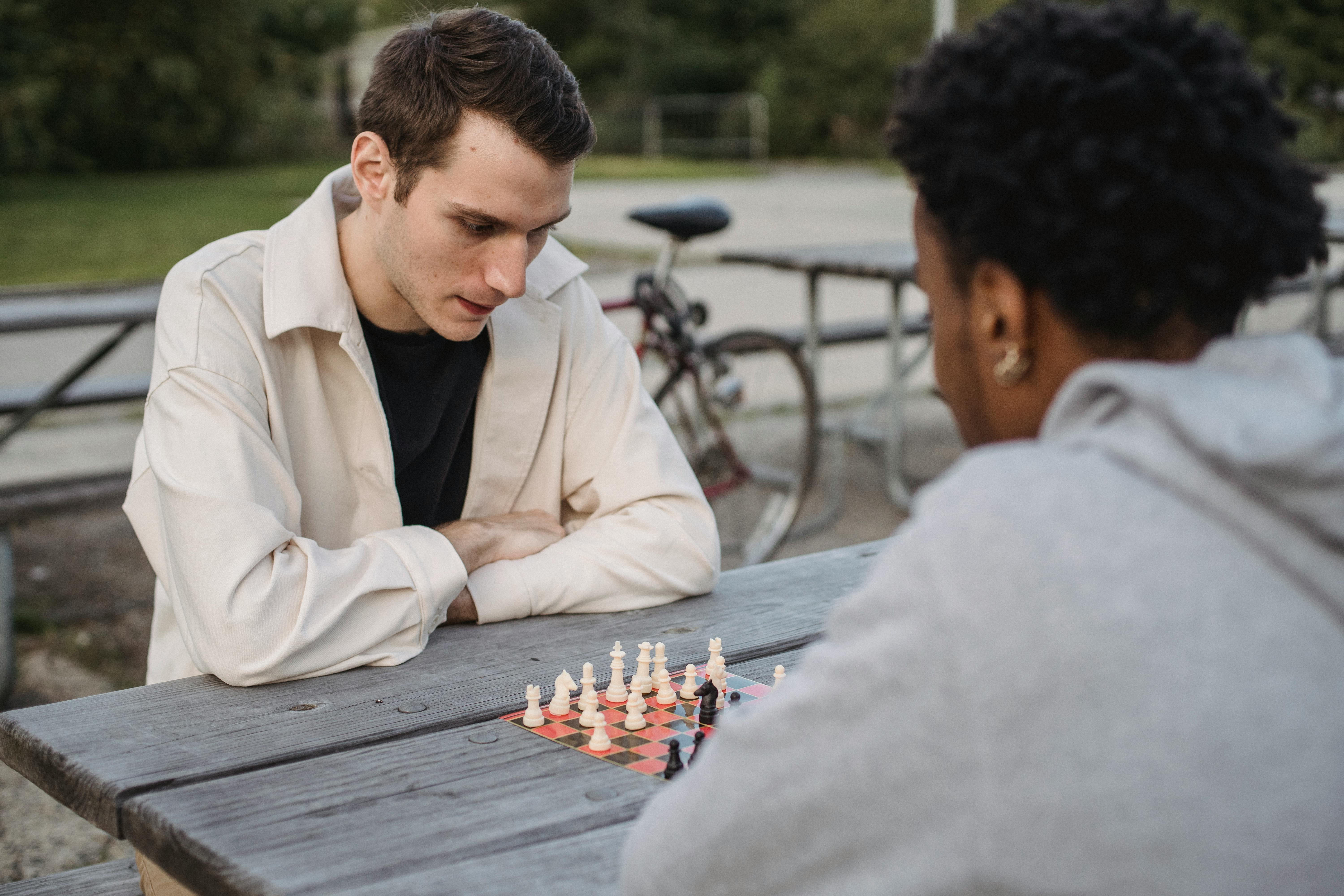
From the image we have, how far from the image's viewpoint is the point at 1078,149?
1.00 meters

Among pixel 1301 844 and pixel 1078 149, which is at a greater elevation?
pixel 1078 149

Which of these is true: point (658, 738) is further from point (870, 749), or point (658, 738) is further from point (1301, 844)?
point (1301, 844)

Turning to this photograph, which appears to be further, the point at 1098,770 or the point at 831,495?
the point at 831,495

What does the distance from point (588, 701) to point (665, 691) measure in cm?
12

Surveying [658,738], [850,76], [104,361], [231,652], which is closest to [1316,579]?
[658,738]

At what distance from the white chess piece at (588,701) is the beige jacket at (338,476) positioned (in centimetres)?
32

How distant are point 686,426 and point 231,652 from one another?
348 centimetres

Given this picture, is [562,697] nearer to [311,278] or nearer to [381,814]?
[381,814]

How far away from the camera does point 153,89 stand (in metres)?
28.6

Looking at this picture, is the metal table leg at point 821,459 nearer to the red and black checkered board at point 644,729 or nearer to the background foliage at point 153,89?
the red and black checkered board at point 644,729

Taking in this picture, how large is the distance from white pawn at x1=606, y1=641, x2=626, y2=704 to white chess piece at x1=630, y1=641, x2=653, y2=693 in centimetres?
1

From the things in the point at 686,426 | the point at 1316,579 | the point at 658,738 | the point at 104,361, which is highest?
the point at 1316,579

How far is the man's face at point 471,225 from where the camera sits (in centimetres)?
218

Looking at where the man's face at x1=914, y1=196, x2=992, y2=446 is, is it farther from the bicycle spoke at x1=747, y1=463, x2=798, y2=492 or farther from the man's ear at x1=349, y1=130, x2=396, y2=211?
the bicycle spoke at x1=747, y1=463, x2=798, y2=492
